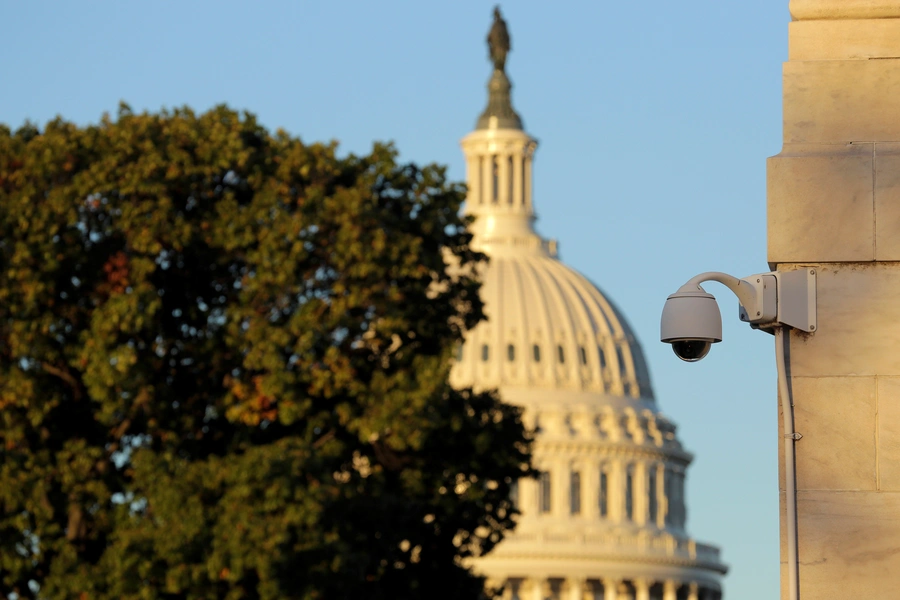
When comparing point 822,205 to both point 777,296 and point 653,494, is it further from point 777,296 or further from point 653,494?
point 653,494

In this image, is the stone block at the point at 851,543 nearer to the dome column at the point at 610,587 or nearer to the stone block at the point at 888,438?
the stone block at the point at 888,438

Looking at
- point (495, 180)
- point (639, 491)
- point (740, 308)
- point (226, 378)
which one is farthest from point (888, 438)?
point (495, 180)

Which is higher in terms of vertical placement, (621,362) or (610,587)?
(621,362)

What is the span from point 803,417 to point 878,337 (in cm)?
60

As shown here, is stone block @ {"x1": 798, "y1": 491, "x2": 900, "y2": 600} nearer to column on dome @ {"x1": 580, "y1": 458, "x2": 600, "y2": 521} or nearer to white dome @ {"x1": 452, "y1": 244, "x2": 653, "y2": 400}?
white dome @ {"x1": 452, "y1": 244, "x2": 653, "y2": 400}

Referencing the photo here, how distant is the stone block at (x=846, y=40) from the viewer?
11.5 metres

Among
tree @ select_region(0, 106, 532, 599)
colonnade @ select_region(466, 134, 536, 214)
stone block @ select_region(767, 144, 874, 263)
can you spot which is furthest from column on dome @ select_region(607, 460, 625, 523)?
stone block @ select_region(767, 144, 874, 263)

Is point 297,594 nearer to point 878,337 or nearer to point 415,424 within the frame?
point 415,424

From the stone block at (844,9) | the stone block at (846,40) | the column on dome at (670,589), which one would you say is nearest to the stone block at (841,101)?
the stone block at (846,40)

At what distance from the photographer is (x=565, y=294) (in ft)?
594

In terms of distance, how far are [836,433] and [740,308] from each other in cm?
97

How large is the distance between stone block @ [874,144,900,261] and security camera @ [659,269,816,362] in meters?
0.43

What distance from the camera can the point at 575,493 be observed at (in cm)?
17575

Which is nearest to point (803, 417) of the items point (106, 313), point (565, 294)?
point (106, 313)
